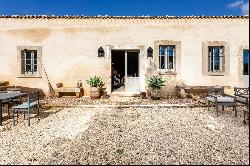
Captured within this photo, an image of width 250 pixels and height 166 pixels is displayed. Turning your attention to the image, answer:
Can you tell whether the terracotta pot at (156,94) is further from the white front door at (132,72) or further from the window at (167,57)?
the window at (167,57)

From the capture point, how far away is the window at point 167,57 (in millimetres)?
14141

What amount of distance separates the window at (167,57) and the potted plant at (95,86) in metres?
3.16

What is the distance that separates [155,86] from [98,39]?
11.8ft

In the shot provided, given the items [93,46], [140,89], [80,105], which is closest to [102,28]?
[93,46]

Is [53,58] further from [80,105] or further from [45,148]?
[45,148]

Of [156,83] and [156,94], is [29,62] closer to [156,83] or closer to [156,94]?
[156,83]

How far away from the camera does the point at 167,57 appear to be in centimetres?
1418

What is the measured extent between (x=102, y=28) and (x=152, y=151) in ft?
31.4

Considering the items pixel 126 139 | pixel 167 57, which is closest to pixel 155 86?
pixel 167 57

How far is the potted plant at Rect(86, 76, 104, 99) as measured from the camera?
1329cm

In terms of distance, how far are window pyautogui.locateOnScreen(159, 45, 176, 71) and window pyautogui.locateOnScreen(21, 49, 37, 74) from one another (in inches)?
247

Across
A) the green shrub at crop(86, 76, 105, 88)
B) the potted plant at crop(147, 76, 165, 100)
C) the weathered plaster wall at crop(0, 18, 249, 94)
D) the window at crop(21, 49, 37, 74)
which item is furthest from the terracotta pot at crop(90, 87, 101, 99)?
the window at crop(21, 49, 37, 74)

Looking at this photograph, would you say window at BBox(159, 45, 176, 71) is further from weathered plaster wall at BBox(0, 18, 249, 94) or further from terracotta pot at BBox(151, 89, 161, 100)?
terracotta pot at BBox(151, 89, 161, 100)

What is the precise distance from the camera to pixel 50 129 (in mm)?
7371
